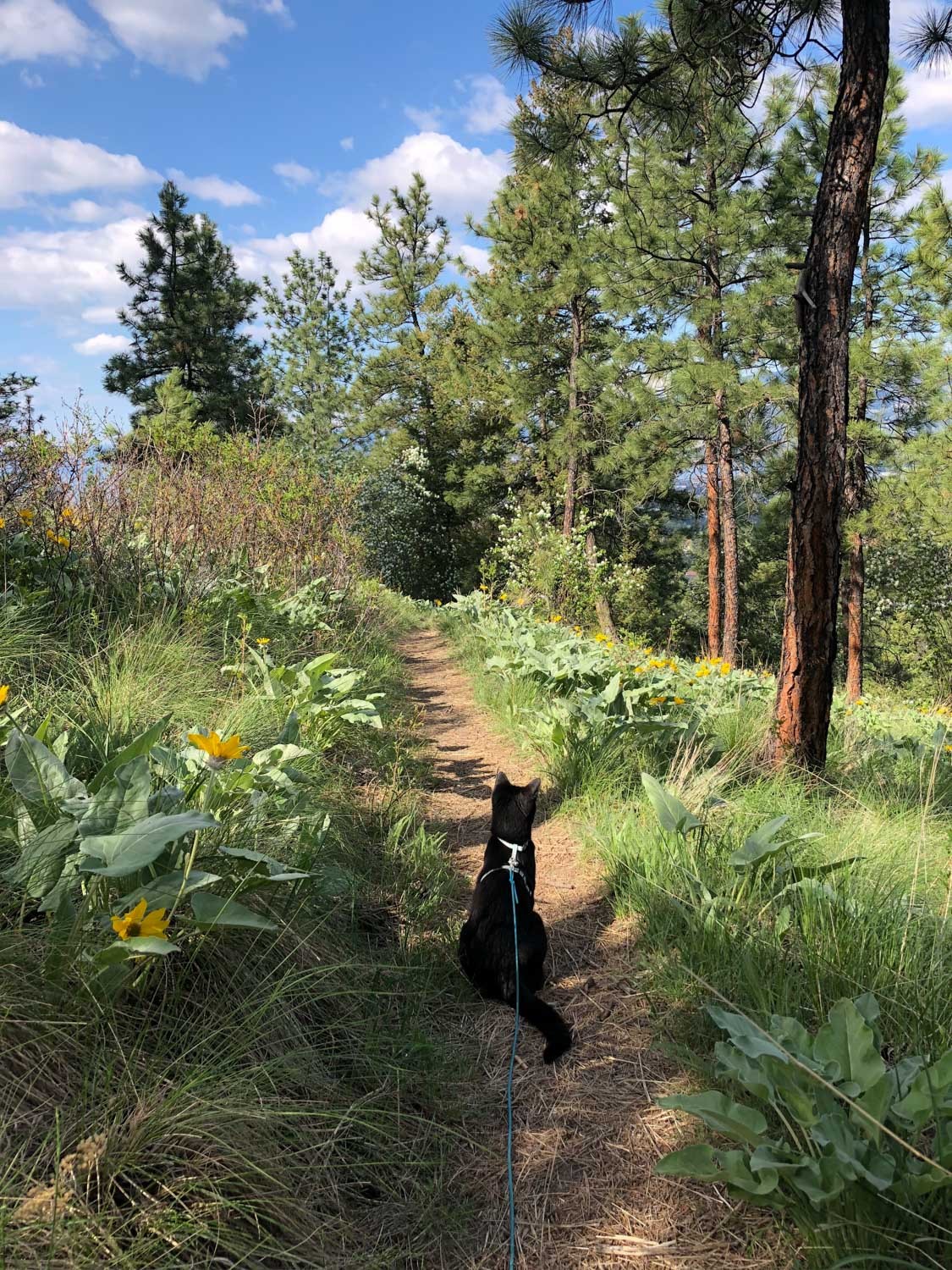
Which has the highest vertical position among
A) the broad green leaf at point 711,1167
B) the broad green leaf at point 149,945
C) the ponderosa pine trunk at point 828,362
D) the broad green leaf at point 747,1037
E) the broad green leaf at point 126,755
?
the ponderosa pine trunk at point 828,362

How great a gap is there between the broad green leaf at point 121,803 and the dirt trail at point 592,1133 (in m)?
1.15

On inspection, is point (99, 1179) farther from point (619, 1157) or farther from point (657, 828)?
point (657, 828)

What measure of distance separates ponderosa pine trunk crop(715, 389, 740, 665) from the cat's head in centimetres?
1273

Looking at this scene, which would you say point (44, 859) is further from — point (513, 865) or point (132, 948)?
point (513, 865)

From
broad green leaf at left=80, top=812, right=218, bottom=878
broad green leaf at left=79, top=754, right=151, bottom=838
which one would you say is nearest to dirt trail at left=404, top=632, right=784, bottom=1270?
broad green leaf at left=80, top=812, right=218, bottom=878

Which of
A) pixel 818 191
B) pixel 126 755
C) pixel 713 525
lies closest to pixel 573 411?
pixel 713 525

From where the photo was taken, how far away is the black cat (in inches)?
84.6

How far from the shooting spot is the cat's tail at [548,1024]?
2.07m

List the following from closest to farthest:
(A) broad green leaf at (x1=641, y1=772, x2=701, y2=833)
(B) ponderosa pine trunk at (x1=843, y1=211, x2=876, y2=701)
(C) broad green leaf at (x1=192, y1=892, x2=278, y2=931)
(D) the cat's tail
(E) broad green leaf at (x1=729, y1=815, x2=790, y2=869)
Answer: (C) broad green leaf at (x1=192, y1=892, x2=278, y2=931)
(D) the cat's tail
(E) broad green leaf at (x1=729, y1=815, x2=790, y2=869)
(A) broad green leaf at (x1=641, y1=772, x2=701, y2=833)
(B) ponderosa pine trunk at (x1=843, y1=211, x2=876, y2=701)

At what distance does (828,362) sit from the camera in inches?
145

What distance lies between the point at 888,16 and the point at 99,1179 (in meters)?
5.34

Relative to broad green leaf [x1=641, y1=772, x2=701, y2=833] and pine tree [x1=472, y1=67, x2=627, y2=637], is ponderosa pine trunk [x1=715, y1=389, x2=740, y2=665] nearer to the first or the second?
pine tree [x1=472, y1=67, x2=627, y2=637]

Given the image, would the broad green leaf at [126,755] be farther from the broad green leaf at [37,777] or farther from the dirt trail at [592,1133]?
the dirt trail at [592,1133]

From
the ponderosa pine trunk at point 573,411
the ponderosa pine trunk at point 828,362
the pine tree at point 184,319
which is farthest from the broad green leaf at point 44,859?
the pine tree at point 184,319
